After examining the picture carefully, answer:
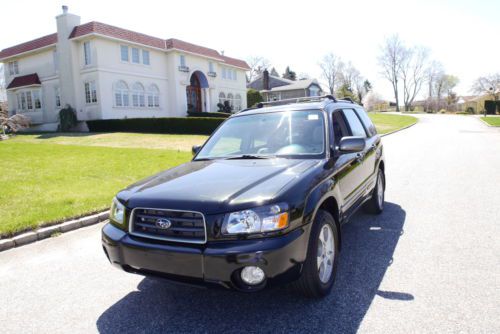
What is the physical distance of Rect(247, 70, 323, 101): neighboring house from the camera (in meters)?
61.9

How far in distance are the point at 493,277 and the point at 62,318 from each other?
162 inches

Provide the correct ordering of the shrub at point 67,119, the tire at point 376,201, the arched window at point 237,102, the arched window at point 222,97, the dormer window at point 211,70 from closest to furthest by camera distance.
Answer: the tire at point 376,201, the shrub at point 67,119, the dormer window at point 211,70, the arched window at point 222,97, the arched window at point 237,102

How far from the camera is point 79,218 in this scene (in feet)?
20.6

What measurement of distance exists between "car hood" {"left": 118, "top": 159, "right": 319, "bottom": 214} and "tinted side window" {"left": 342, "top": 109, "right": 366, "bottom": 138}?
5.39 ft

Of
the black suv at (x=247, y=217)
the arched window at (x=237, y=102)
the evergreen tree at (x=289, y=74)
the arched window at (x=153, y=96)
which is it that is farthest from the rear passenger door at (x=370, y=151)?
the evergreen tree at (x=289, y=74)

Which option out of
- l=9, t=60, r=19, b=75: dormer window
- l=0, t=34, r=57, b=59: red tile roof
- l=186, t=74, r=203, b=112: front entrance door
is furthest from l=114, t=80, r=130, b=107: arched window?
l=9, t=60, r=19, b=75: dormer window

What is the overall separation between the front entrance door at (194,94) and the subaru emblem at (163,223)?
111 feet

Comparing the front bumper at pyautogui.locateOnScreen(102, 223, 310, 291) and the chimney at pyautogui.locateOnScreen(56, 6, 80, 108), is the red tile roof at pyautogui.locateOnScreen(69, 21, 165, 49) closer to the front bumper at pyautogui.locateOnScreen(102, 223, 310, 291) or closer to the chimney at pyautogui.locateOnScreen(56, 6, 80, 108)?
the chimney at pyautogui.locateOnScreen(56, 6, 80, 108)

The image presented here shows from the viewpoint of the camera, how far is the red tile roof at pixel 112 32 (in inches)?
1048

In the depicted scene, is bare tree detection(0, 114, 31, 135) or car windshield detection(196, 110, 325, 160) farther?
bare tree detection(0, 114, 31, 135)

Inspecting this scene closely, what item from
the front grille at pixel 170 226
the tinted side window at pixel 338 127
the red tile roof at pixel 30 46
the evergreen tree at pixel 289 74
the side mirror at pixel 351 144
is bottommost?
the front grille at pixel 170 226

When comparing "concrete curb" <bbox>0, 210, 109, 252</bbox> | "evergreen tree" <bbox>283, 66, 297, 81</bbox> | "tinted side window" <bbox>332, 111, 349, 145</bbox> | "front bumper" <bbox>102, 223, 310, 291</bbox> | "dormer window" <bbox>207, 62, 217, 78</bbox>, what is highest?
"evergreen tree" <bbox>283, 66, 297, 81</bbox>

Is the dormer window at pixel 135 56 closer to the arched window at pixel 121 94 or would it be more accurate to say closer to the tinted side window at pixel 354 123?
the arched window at pixel 121 94

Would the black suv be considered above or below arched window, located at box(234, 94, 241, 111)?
below
